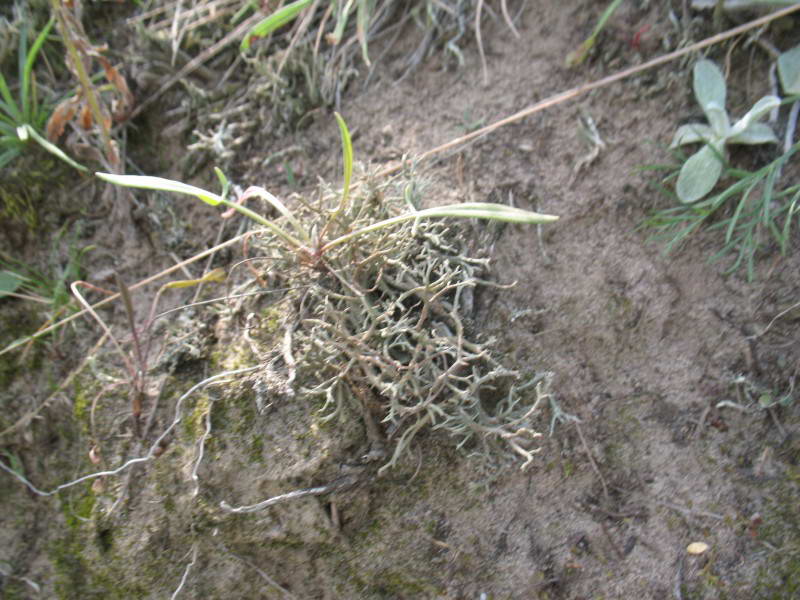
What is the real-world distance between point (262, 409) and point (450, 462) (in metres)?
0.44

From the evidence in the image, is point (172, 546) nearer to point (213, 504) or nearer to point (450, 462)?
point (213, 504)

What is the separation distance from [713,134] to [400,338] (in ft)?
2.84

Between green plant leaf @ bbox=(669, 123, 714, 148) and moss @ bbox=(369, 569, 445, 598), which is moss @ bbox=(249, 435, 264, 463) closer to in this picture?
moss @ bbox=(369, 569, 445, 598)

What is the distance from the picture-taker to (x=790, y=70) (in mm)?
1583

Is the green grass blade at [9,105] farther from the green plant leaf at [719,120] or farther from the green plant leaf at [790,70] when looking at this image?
the green plant leaf at [790,70]

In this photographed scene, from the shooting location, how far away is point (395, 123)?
1857 mm

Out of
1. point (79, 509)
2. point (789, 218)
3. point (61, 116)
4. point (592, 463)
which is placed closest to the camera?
point (789, 218)

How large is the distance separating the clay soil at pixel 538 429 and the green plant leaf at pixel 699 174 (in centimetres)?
7

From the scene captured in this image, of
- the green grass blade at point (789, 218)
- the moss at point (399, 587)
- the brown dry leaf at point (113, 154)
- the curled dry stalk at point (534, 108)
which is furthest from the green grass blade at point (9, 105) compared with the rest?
the green grass blade at point (789, 218)

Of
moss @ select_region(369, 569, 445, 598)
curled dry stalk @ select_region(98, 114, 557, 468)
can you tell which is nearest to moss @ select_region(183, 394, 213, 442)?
curled dry stalk @ select_region(98, 114, 557, 468)

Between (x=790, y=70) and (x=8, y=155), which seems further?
(x=8, y=155)

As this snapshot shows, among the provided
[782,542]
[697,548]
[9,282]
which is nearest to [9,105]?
[9,282]

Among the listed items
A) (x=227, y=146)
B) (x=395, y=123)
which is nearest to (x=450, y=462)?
(x=395, y=123)

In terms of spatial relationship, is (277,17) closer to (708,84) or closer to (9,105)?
(9,105)
